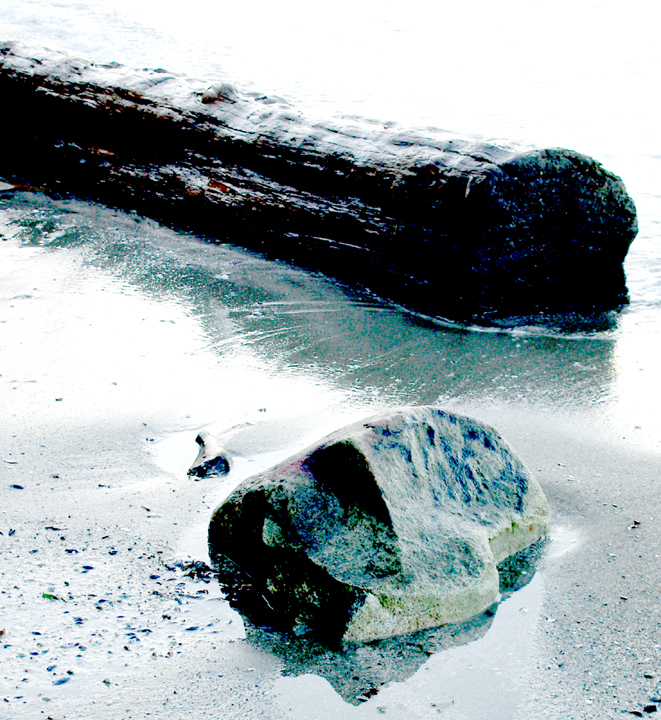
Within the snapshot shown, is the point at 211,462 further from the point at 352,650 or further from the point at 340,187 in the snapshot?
the point at 340,187

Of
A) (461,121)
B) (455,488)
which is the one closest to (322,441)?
(455,488)

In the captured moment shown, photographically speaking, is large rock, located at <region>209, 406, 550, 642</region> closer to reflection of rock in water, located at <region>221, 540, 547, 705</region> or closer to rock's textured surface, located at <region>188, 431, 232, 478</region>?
reflection of rock in water, located at <region>221, 540, 547, 705</region>

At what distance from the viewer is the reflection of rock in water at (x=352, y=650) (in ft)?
5.15

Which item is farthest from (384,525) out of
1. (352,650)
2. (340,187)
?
(340,187)

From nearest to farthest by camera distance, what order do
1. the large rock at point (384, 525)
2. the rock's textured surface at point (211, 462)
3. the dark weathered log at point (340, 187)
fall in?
the large rock at point (384, 525) → the rock's textured surface at point (211, 462) → the dark weathered log at point (340, 187)

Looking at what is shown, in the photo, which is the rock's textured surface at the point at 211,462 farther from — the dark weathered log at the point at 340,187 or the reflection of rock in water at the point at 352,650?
the dark weathered log at the point at 340,187

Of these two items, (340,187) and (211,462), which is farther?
(340,187)

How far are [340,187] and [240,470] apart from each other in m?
2.12

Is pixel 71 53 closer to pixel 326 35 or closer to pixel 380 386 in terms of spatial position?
pixel 380 386

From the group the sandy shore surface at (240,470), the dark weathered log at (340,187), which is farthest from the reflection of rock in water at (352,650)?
the dark weathered log at (340,187)

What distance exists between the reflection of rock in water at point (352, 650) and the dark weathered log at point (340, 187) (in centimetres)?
220

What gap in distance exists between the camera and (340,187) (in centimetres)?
399

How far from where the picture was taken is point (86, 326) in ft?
11.1

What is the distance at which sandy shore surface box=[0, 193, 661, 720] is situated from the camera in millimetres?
1560
